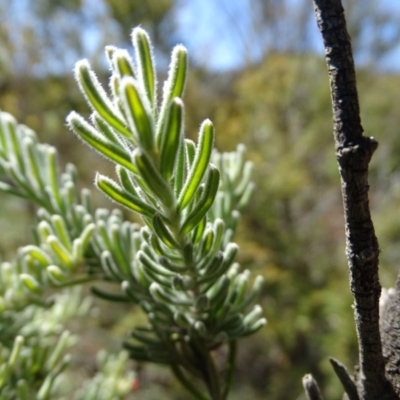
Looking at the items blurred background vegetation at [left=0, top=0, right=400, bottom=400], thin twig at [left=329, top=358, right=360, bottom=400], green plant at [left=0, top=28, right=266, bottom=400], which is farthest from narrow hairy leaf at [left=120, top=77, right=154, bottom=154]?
blurred background vegetation at [left=0, top=0, right=400, bottom=400]

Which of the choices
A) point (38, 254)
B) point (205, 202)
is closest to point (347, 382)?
point (205, 202)

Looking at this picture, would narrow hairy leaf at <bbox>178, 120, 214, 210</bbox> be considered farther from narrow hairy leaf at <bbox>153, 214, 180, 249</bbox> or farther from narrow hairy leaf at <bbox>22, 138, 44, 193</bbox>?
narrow hairy leaf at <bbox>22, 138, 44, 193</bbox>

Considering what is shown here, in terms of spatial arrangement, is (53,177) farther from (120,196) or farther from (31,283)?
(120,196)

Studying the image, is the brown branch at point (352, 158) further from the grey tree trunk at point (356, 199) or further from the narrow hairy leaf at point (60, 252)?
the narrow hairy leaf at point (60, 252)

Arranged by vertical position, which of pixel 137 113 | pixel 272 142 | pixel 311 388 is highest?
pixel 272 142

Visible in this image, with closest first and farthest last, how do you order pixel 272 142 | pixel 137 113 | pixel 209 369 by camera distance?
1. pixel 137 113
2. pixel 209 369
3. pixel 272 142

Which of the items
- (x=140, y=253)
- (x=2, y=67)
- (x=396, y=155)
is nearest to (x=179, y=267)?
(x=140, y=253)

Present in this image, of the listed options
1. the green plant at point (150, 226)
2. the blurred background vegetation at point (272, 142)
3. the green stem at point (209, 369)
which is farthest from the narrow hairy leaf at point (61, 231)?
the blurred background vegetation at point (272, 142)
